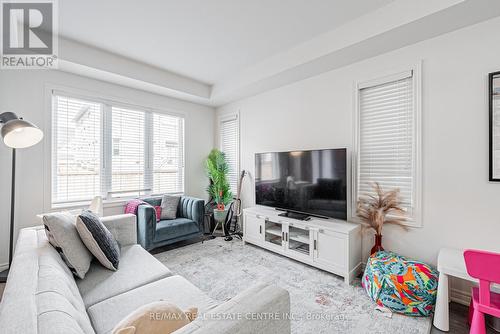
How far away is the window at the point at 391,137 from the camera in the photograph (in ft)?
7.63

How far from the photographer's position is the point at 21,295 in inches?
32.9

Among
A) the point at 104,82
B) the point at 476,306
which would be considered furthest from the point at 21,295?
the point at 104,82

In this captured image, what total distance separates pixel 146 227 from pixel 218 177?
160 centimetres

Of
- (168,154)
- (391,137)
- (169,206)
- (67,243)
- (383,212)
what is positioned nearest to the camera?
(67,243)

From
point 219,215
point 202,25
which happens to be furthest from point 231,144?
point 202,25

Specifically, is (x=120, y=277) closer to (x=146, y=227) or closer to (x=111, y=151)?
(x=146, y=227)

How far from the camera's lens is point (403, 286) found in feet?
6.17

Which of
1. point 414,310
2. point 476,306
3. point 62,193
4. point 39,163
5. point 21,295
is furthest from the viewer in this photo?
point 62,193

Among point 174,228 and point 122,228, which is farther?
point 174,228

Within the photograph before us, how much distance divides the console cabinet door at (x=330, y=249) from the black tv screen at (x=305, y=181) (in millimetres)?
237

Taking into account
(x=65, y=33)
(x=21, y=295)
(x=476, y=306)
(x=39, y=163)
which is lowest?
(x=476, y=306)

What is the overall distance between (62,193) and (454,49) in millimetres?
4788

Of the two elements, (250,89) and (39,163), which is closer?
(39,163)

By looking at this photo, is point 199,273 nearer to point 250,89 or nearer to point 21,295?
point 21,295
